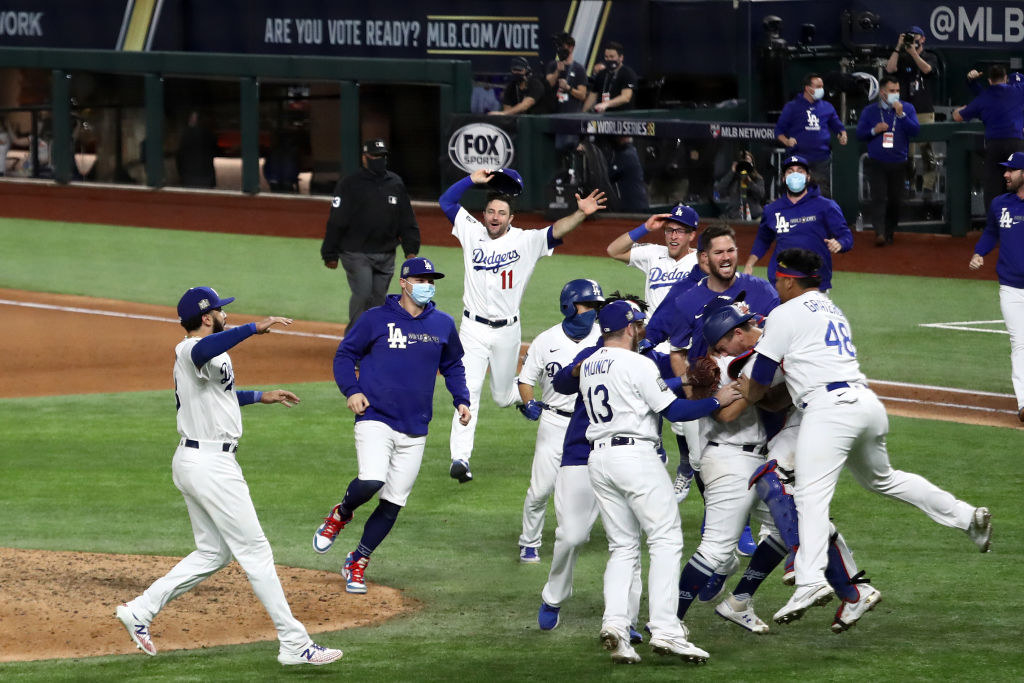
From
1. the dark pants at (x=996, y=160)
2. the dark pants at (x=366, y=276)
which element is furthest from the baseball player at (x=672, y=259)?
the dark pants at (x=996, y=160)

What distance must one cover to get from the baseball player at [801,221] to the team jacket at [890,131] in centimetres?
872

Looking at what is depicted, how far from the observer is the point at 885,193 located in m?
22.5

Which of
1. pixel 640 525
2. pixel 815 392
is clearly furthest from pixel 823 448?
pixel 640 525

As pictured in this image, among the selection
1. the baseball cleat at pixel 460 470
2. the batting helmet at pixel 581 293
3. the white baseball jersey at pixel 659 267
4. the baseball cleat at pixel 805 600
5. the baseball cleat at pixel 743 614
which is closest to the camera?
the baseball cleat at pixel 805 600

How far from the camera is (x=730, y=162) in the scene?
24234 millimetres

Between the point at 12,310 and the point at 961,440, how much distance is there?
40.9 feet

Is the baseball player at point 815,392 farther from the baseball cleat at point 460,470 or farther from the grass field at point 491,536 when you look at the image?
the baseball cleat at point 460,470

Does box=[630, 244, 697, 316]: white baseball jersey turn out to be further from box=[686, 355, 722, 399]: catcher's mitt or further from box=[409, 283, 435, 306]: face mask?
box=[686, 355, 722, 399]: catcher's mitt

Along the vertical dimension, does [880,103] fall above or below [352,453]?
above

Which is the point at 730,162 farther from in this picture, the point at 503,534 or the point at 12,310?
the point at 503,534

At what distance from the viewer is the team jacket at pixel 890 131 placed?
21.8 metres

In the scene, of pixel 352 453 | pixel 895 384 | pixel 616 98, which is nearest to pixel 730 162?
pixel 616 98

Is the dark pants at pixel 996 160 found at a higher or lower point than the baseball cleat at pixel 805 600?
higher

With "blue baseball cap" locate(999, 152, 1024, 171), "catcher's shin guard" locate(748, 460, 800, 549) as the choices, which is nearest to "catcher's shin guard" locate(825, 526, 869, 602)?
"catcher's shin guard" locate(748, 460, 800, 549)
